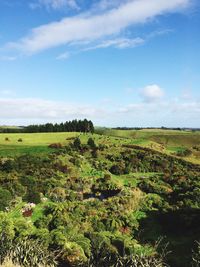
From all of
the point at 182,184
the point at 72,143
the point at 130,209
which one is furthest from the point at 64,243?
the point at 72,143

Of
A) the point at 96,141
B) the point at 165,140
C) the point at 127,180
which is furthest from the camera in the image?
the point at 165,140

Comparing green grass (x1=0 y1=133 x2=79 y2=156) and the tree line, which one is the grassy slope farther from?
green grass (x1=0 y1=133 x2=79 y2=156)

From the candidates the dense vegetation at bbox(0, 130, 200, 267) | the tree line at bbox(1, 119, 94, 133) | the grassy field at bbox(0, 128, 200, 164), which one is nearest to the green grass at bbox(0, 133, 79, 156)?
the grassy field at bbox(0, 128, 200, 164)

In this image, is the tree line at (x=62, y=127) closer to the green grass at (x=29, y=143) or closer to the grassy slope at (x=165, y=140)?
the grassy slope at (x=165, y=140)

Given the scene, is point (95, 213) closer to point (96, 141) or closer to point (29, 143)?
point (29, 143)

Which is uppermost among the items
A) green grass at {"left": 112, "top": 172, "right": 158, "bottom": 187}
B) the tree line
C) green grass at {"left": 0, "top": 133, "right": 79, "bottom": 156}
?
the tree line

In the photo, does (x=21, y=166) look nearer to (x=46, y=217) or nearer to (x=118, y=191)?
(x=118, y=191)

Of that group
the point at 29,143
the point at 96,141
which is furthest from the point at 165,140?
the point at 29,143

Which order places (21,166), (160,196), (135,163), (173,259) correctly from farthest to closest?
(135,163), (21,166), (160,196), (173,259)
